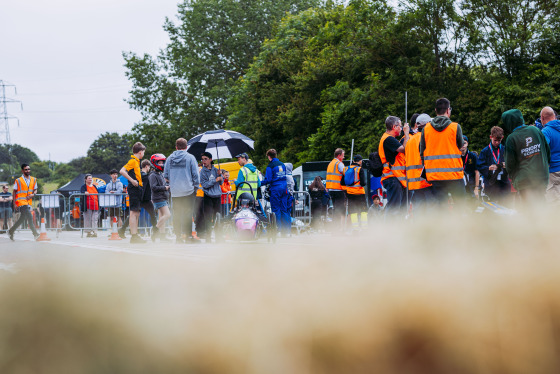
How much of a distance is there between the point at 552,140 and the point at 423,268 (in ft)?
24.7

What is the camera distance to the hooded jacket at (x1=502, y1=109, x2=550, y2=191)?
19.7 feet

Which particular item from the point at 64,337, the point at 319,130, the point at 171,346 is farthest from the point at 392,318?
the point at 319,130

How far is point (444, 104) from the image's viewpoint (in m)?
6.70

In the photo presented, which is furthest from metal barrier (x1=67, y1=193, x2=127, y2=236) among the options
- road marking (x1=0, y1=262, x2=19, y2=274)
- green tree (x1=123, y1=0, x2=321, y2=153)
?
green tree (x1=123, y1=0, x2=321, y2=153)

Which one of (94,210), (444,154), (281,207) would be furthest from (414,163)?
(94,210)

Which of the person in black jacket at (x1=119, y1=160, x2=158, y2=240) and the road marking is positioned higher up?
the person in black jacket at (x1=119, y1=160, x2=158, y2=240)

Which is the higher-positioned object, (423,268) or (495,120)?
(495,120)

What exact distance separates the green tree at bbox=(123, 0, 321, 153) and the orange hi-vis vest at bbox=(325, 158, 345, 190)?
83.4 ft

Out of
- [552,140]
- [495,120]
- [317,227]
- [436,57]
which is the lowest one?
[317,227]

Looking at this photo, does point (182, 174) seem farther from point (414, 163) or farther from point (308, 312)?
point (308, 312)

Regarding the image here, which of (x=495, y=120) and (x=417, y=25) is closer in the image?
(x=495, y=120)

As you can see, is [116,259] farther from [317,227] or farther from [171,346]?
[317,227]

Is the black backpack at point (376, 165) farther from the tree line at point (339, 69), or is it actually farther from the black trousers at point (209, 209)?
the tree line at point (339, 69)

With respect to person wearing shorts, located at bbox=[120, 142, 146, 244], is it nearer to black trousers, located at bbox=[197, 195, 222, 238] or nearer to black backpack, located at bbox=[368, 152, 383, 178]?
black trousers, located at bbox=[197, 195, 222, 238]
